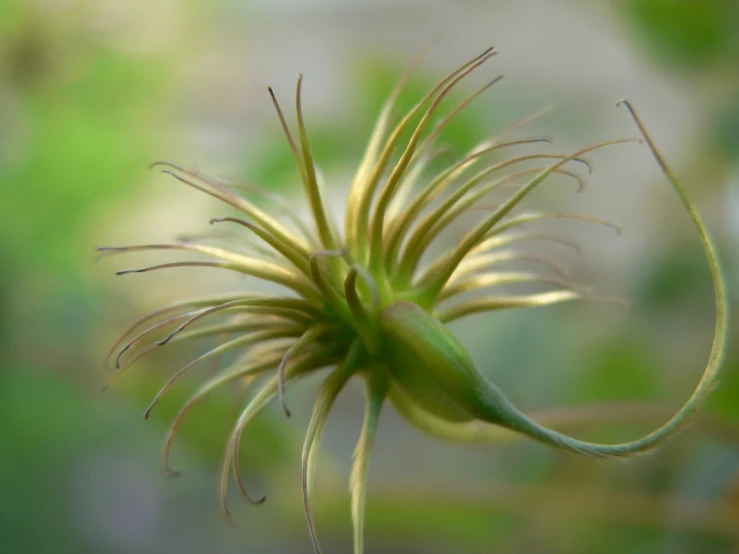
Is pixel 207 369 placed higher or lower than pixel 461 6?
lower

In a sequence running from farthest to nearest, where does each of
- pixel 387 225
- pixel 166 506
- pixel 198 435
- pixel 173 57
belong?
1. pixel 173 57
2. pixel 166 506
3. pixel 198 435
4. pixel 387 225

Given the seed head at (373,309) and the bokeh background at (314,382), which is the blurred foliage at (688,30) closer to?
the bokeh background at (314,382)

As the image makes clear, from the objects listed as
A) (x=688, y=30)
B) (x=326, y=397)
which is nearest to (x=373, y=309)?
(x=326, y=397)

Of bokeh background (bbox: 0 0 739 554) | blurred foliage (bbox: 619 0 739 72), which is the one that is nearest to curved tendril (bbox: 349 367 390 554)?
bokeh background (bbox: 0 0 739 554)

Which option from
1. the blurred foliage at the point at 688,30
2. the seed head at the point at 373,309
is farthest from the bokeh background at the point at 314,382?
the seed head at the point at 373,309

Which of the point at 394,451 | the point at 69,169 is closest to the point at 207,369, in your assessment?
the point at 394,451

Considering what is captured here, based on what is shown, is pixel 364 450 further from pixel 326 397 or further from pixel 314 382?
pixel 314 382

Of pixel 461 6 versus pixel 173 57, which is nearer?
pixel 173 57

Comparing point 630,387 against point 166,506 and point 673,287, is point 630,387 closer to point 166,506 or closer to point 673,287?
point 673,287
